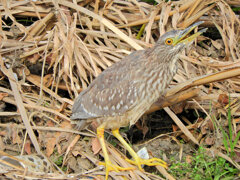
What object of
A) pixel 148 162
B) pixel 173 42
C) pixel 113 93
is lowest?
pixel 148 162

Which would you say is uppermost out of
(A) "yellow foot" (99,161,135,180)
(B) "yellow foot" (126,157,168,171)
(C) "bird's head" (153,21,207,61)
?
(C) "bird's head" (153,21,207,61)

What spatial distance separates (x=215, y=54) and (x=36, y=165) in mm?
2524

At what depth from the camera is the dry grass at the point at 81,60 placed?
3.50 m

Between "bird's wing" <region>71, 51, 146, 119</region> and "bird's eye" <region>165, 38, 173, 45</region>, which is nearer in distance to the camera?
"bird's eye" <region>165, 38, 173, 45</region>

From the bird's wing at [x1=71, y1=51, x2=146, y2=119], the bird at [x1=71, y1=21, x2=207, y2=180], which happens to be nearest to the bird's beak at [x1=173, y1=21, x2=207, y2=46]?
the bird at [x1=71, y1=21, x2=207, y2=180]

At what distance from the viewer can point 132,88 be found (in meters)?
3.13

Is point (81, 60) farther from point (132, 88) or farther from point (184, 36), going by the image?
point (184, 36)

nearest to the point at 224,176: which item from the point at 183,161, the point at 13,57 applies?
the point at 183,161

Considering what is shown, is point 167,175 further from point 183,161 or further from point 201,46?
point 201,46

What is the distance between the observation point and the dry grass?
3.50 meters

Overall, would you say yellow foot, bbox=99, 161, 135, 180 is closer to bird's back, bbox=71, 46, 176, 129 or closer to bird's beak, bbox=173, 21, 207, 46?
bird's back, bbox=71, 46, 176, 129

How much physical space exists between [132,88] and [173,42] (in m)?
0.56

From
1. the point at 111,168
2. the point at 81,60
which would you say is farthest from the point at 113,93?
the point at 81,60

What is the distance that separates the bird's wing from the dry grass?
34 cm
